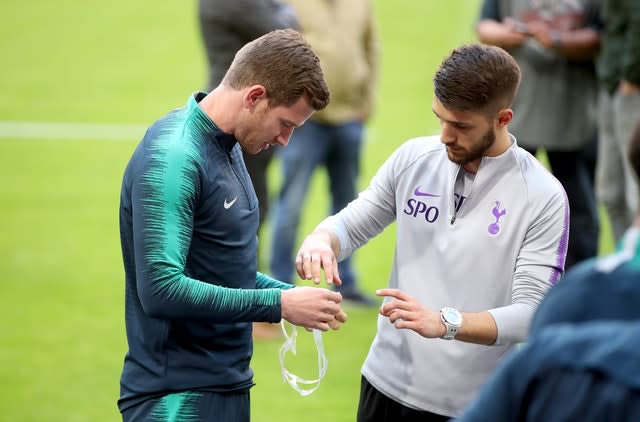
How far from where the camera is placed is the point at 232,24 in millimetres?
6145

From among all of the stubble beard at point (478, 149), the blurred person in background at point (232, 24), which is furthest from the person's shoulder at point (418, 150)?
the blurred person in background at point (232, 24)

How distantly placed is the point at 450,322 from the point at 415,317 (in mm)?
115

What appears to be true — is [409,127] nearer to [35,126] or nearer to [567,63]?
[35,126]

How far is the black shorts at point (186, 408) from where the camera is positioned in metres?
3.26

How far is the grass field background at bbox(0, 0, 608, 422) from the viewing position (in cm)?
593

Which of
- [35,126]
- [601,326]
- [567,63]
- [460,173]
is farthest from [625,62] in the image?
[35,126]

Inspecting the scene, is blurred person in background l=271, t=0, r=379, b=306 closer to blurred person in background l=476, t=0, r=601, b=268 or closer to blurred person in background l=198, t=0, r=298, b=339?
blurred person in background l=198, t=0, r=298, b=339

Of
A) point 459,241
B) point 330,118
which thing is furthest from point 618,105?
point 459,241

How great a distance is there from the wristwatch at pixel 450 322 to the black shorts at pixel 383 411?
1.46ft

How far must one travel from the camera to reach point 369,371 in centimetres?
362

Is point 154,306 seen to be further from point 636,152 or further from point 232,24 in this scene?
point 232,24

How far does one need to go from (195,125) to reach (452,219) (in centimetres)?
87

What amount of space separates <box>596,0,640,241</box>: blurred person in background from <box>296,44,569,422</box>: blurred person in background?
2699 millimetres

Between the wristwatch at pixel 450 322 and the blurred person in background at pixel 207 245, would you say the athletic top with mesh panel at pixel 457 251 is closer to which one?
the wristwatch at pixel 450 322
